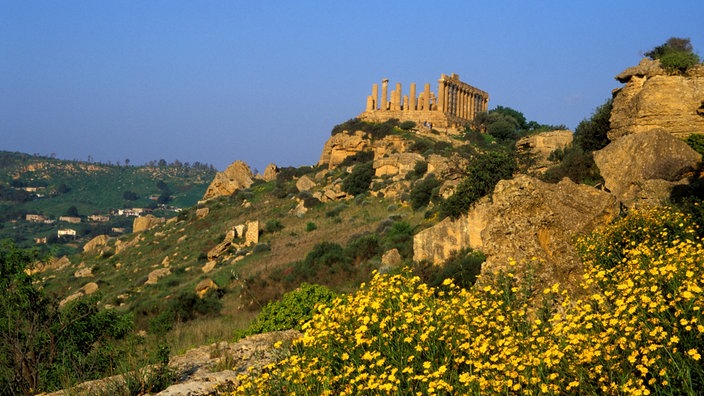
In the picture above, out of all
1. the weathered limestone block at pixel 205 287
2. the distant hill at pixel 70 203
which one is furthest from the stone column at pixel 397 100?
the distant hill at pixel 70 203

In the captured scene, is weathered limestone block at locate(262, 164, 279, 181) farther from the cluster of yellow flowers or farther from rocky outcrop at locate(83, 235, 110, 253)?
the cluster of yellow flowers

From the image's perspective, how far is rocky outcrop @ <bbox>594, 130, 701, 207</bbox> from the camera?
18.4 metres

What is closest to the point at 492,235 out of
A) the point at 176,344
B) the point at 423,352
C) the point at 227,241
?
the point at 423,352

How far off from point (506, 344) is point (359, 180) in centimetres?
5054

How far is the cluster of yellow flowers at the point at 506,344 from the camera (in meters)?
5.25

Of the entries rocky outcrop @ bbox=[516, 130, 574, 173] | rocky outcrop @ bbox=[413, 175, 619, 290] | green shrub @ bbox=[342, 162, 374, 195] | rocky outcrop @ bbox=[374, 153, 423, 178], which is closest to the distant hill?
green shrub @ bbox=[342, 162, 374, 195]

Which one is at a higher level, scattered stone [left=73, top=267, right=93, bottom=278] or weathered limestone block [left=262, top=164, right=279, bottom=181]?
weathered limestone block [left=262, top=164, right=279, bottom=181]

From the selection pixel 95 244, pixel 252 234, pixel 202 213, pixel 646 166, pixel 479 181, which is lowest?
pixel 646 166

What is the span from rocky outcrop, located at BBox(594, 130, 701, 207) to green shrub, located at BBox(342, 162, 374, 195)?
115 feet

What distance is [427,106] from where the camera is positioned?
3233 inches

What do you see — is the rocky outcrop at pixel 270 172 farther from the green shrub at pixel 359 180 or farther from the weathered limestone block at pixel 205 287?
the weathered limestone block at pixel 205 287

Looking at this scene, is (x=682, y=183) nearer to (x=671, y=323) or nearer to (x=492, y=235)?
(x=492, y=235)

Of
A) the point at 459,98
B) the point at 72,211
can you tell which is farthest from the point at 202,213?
the point at 72,211

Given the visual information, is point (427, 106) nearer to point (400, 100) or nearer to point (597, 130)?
point (400, 100)
